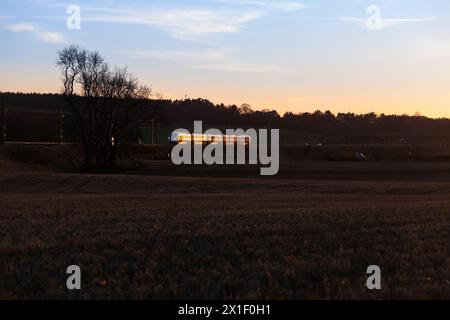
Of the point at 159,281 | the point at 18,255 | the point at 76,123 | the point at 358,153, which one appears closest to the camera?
the point at 159,281

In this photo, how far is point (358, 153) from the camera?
10600 cm

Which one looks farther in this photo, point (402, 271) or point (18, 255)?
point (18, 255)

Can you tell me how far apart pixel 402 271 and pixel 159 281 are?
348cm

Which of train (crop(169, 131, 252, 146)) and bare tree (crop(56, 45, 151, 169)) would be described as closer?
bare tree (crop(56, 45, 151, 169))

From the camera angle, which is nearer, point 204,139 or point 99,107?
point 99,107

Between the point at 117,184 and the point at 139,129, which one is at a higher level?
the point at 139,129

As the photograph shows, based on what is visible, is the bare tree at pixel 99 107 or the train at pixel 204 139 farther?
the train at pixel 204 139
